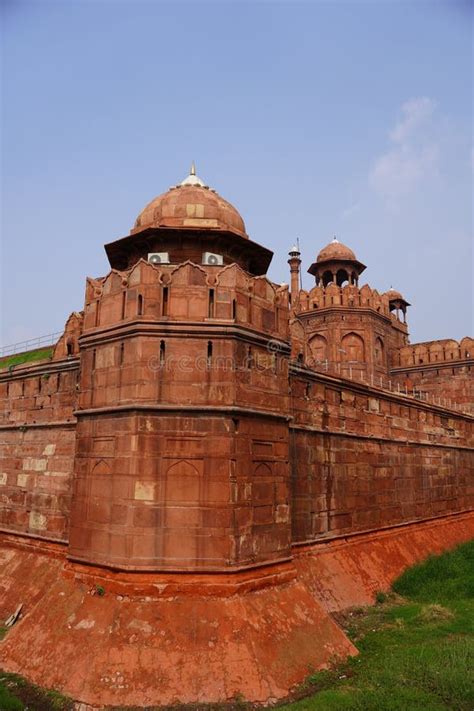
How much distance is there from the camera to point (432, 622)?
12.9 metres

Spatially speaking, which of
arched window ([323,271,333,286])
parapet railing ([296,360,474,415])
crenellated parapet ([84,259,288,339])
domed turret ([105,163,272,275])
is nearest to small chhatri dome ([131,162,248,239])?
domed turret ([105,163,272,275])

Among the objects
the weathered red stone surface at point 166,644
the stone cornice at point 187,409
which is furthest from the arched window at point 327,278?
the weathered red stone surface at point 166,644

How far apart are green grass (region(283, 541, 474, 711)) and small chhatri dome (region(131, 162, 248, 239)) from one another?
9.74 m

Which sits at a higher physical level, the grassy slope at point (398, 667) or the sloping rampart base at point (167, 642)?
the sloping rampart base at point (167, 642)

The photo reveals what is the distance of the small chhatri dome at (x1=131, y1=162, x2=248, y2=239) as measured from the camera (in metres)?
13.5

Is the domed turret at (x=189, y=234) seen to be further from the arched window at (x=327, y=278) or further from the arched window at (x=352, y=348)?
the arched window at (x=327, y=278)

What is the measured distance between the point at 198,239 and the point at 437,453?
16.7 meters

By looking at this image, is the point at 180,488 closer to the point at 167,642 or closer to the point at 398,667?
the point at 167,642

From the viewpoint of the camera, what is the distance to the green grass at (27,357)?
2780 cm

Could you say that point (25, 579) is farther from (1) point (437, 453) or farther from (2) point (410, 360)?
(2) point (410, 360)

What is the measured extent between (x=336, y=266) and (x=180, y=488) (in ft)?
93.1

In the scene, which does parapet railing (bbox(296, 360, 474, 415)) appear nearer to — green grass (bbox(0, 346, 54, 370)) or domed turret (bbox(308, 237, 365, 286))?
domed turret (bbox(308, 237, 365, 286))

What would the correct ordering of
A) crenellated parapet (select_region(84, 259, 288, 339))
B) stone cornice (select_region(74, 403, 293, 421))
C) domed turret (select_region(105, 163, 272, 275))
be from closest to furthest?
stone cornice (select_region(74, 403, 293, 421)), crenellated parapet (select_region(84, 259, 288, 339)), domed turret (select_region(105, 163, 272, 275))
